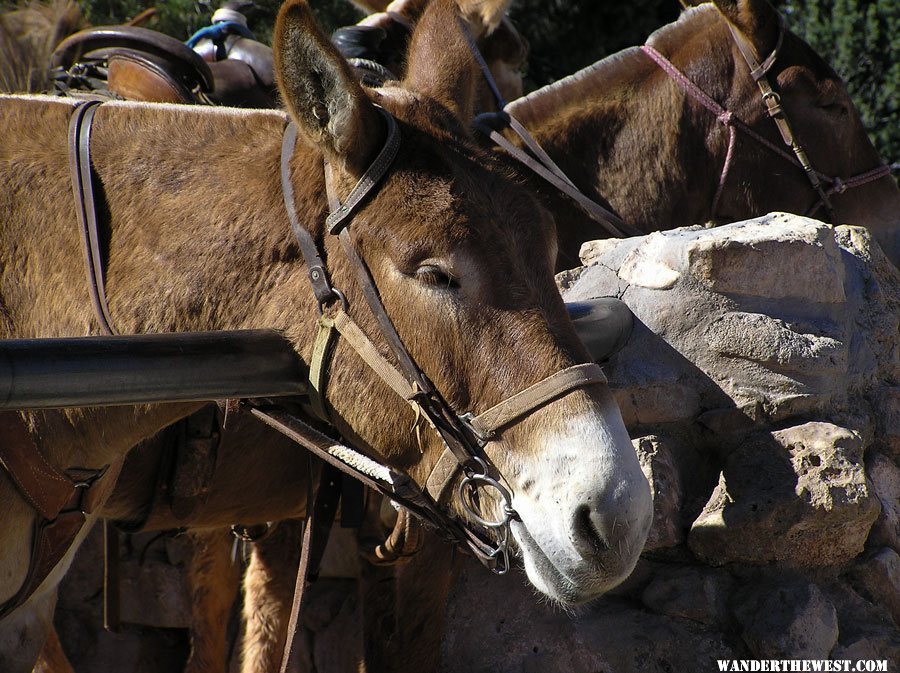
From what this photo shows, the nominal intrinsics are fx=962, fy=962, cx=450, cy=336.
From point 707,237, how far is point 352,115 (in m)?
1.13

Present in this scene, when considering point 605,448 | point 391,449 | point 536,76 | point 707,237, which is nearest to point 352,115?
point 391,449

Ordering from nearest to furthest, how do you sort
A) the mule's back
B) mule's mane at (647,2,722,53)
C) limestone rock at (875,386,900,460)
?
the mule's back < limestone rock at (875,386,900,460) < mule's mane at (647,2,722,53)

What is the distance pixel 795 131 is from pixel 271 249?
2850 millimetres

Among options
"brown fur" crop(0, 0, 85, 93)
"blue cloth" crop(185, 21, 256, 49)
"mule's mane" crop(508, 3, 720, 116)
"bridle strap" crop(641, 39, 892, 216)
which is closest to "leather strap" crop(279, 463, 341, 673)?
"brown fur" crop(0, 0, 85, 93)

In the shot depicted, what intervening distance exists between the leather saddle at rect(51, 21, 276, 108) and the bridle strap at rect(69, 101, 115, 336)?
1.18 meters

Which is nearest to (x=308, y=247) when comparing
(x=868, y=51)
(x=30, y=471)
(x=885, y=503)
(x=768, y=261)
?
(x=30, y=471)

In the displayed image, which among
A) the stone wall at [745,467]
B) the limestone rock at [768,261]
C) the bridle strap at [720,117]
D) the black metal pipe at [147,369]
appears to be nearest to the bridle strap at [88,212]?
the black metal pipe at [147,369]

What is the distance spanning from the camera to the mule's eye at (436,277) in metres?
1.83

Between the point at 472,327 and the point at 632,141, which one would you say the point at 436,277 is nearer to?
the point at 472,327

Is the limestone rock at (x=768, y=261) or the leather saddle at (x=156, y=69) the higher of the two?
the limestone rock at (x=768, y=261)

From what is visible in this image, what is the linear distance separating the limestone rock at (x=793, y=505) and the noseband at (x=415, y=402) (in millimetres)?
752

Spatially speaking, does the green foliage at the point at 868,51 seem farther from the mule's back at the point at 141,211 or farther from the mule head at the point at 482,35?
the mule's back at the point at 141,211

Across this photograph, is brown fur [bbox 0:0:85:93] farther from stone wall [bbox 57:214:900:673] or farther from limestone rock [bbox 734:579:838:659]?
limestone rock [bbox 734:579:838:659]

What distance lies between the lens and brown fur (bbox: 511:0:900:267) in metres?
3.84
